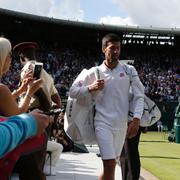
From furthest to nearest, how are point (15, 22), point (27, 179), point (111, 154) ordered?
point (15, 22)
point (111, 154)
point (27, 179)

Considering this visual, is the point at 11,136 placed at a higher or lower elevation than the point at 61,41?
lower

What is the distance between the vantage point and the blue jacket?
1792 millimetres

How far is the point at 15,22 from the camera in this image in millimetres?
44312

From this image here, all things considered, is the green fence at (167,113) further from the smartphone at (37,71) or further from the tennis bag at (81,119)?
the smartphone at (37,71)

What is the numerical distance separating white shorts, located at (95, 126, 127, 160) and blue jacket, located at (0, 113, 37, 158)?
3546mm

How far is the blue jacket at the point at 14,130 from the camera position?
5.88 ft

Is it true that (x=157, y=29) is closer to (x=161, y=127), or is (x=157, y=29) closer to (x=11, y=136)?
(x=161, y=127)

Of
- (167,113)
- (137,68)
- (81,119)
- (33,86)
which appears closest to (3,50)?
(33,86)

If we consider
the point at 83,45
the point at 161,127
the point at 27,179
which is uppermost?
the point at 83,45

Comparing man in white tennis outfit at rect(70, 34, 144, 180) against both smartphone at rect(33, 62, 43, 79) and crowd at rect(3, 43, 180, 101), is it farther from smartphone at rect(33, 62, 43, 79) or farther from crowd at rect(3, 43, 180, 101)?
crowd at rect(3, 43, 180, 101)

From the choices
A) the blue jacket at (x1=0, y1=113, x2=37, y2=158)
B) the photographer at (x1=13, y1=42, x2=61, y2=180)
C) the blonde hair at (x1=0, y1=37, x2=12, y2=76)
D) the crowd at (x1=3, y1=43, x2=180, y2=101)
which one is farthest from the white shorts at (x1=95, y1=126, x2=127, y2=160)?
the crowd at (x1=3, y1=43, x2=180, y2=101)

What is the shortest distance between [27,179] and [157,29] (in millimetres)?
42526

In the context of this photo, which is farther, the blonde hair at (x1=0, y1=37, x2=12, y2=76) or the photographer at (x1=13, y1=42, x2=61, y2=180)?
the photographer at (x1=13, y1=42, x2=61, y2=180)

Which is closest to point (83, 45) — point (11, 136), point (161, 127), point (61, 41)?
point (61, 41)
